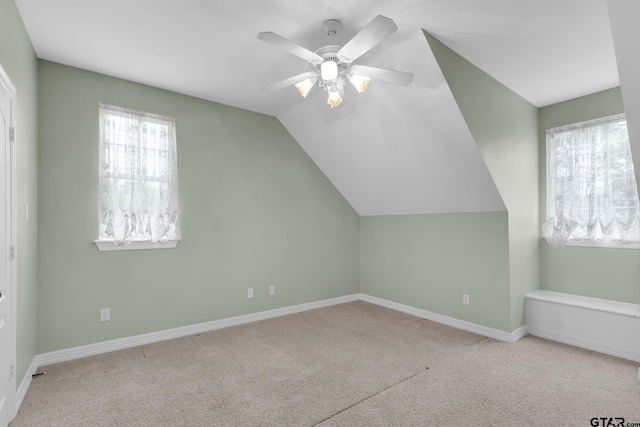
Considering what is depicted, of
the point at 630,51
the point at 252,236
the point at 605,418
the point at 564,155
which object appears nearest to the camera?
the point at 630,51

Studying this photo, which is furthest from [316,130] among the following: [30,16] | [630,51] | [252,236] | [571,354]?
[571,354]

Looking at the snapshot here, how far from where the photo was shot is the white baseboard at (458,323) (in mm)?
3328

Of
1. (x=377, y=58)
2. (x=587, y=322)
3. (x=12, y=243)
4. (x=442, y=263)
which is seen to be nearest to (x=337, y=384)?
(x=442, y=263)

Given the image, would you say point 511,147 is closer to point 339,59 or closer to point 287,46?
point 339,59

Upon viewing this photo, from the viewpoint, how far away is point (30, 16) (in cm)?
223

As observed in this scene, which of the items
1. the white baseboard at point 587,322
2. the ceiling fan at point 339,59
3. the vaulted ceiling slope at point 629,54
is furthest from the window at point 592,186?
the ceiling fan at point 339,59

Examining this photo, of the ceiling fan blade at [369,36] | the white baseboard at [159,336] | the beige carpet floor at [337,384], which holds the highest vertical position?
the ceiling fan blade at [369,36]

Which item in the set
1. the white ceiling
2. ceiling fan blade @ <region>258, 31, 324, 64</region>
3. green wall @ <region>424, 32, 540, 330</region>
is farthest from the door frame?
green wall @ <region>424, 32, 540, 330</region>

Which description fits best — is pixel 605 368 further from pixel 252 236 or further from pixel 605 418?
pixel 252 236

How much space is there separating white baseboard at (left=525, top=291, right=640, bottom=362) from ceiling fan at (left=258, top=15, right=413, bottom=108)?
2.76 meters

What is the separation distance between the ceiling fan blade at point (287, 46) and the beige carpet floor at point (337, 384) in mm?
2301

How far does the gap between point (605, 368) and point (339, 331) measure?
7.62 ft

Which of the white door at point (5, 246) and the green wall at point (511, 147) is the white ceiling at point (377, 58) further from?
the white door at point (5, 246)

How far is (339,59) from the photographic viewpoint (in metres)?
2.15
